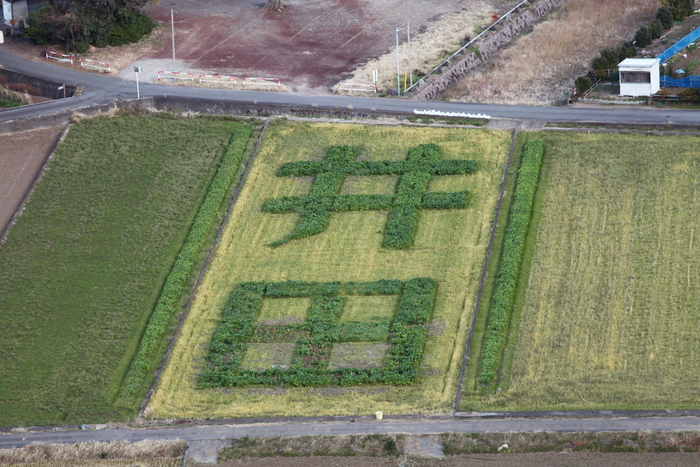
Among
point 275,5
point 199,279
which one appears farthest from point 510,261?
point 275,5

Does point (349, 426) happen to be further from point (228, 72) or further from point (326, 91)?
point (228, 72)

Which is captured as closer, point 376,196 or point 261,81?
point 376,196

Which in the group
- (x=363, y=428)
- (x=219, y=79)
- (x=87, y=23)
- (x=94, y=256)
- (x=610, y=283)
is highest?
(x=87, y=23)

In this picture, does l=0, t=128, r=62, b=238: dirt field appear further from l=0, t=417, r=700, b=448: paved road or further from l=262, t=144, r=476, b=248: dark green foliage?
l=0, t=417, r=700, b=448: paved road

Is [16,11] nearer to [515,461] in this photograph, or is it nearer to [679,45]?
[679,45]

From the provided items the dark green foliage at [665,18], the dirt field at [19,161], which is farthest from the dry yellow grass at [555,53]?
the dirt field at [19,161]

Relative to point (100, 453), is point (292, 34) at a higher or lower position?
higher

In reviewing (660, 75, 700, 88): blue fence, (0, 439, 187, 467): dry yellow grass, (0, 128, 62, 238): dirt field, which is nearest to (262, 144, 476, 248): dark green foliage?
(0, 128, 62, 238): dirt field

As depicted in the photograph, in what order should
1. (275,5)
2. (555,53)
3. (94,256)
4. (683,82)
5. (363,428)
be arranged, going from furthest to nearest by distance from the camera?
(275,5)
(555,53)
(683,82)
(94,256)
(363,428)
